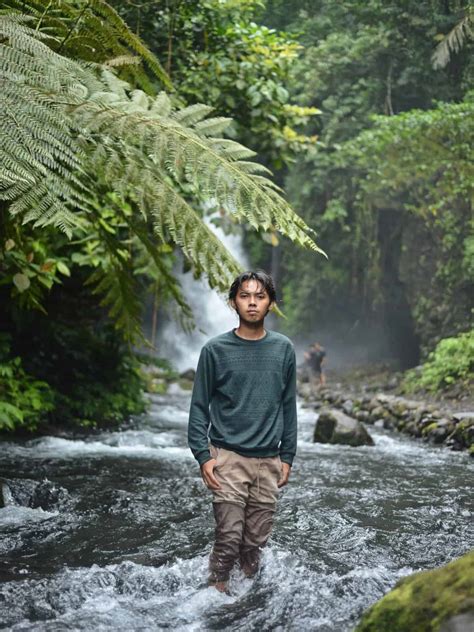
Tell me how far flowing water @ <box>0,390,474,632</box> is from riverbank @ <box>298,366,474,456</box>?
1.85 meters

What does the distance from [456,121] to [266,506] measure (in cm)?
1292

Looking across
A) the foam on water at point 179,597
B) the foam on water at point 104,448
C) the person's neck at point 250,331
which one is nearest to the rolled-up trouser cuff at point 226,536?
the foam on water at point 179,597

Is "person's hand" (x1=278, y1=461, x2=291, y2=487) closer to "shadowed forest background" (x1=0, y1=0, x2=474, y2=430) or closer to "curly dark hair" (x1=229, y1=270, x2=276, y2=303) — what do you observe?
"curly dark hair" (x1=229, y1=270, x2=276, y2=303)

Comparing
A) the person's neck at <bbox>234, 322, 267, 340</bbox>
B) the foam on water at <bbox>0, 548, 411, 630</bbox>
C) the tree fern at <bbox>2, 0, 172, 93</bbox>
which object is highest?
the tree fern at <bbox>2, 0, 172, 93</bbox>

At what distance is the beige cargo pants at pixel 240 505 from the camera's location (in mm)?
3551

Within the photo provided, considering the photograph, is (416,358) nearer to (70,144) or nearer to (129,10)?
(129,10)

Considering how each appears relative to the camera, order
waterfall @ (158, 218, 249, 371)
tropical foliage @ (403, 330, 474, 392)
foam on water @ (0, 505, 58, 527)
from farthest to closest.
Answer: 1. waterfall @ (158, 218, 249, 371)
2. tropical foliage @ (403, 330, 474, 392)
3. foam on water @ (0, 505, 58, 527)

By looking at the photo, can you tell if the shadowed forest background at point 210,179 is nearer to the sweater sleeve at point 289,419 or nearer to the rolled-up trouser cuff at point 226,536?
the sweater sleeve at point 289,419

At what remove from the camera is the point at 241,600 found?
3543 mm

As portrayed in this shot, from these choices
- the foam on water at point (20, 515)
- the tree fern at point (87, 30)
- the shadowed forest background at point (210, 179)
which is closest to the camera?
the shadowed forest background at point (210, 179)

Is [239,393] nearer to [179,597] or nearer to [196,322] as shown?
[179,597]

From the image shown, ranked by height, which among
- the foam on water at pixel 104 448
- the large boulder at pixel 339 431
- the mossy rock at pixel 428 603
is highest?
the mossy rock at pixel 428 603

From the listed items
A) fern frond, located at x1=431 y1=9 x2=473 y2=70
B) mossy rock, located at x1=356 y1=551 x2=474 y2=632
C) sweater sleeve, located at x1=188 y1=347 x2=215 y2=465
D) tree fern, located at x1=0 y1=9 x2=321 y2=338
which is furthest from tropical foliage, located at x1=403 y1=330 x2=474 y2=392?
mossy rock, located at x1=356 y1=551 x2=474 y2=632

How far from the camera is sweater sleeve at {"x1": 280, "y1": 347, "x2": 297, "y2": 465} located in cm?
371
